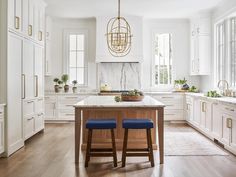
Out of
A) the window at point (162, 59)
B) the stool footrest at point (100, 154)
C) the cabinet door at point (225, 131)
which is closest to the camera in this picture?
the stool footrest at point (100, 154)

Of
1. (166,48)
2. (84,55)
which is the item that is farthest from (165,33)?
(84,55)

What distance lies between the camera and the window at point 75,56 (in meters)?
8.52

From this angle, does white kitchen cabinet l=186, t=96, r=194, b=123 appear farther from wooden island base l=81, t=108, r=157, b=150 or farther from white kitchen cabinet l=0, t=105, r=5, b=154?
white kitchen cabinet l=0, t=105, r=5, b=154

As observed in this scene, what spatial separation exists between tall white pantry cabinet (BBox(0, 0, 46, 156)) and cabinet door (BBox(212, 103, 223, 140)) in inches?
126

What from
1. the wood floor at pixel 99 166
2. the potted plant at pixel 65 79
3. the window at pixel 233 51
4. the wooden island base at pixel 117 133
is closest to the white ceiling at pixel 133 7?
the window at pixel 233 51

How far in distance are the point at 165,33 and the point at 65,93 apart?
3.15 m

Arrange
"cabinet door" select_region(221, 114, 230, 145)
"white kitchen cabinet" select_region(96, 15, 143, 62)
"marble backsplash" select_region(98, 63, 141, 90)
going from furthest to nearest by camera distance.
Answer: "marble backsplash" select_region(98, 63, 141, 90) < "white kitchen cabinet" select_region(96, 15, 143, 62) < "cabinet door" select_region(221, 114, 230, 145)

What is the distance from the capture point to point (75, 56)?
853 centimetres

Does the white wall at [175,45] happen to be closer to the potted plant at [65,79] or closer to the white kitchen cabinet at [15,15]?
the potted plant at [65,79]

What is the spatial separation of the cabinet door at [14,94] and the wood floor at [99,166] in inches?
8.6

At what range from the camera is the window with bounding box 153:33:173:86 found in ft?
28.1

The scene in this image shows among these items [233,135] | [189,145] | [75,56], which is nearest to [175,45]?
[75,56]

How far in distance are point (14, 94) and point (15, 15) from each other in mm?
1196

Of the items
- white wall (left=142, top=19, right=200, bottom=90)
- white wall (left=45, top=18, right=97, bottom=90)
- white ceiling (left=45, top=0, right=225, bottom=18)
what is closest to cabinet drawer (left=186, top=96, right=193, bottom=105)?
white wall (left=142, top=19, right=200, bottom=90)
